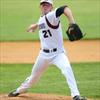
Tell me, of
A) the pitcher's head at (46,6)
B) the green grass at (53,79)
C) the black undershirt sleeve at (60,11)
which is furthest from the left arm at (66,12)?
the green grass at (53,79)

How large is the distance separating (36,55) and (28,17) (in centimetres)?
969

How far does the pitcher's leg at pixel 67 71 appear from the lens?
331 inches

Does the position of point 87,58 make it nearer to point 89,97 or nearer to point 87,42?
point 87,42

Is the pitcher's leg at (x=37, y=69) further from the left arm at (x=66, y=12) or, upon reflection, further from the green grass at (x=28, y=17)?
the green grass at (x=28, y=17)

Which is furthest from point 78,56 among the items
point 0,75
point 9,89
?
point 9,89

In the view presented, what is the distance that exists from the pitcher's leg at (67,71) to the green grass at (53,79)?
1460 millimetres

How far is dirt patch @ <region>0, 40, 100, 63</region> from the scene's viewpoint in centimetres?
1516

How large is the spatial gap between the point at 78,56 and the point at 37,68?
22.3ft

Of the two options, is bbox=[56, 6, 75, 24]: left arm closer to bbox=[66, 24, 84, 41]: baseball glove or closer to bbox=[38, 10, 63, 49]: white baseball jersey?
bbox=[66, 24, 84, 41]: baseball glove

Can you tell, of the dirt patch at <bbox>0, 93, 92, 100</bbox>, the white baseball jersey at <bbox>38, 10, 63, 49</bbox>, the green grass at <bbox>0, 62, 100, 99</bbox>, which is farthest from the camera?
the green grass at <bbox>0, 62, 100, 99</bbox>

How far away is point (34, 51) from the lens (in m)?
16.7

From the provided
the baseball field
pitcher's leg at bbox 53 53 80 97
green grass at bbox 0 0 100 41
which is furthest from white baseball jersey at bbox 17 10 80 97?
green grass at bbox 0 0 100 41

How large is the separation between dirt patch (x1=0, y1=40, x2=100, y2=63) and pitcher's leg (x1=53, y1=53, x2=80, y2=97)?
618 centimetres

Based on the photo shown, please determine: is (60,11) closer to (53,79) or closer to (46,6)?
(46,6)
